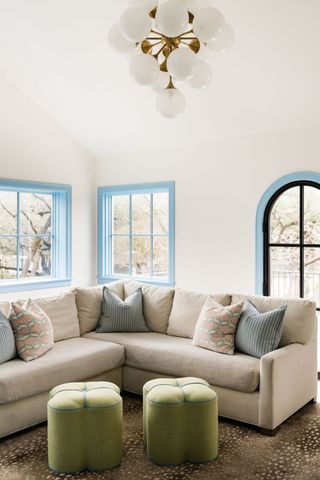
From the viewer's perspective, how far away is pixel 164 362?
383 centimetres

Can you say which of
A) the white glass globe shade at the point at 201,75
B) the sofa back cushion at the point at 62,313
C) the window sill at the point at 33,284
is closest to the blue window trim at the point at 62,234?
the window sill at the point at 33,284

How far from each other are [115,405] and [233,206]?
2643mm

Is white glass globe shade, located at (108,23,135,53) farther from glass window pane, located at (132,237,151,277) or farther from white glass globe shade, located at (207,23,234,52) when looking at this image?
glass window pane, located at (132,237,151,277)

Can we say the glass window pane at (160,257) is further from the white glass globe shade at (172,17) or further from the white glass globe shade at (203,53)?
the white glass globe shade at (172,17)

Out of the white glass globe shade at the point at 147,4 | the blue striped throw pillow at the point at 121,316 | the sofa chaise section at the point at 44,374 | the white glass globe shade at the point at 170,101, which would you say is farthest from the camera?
the blue striped throw pillow at the point at 121,316

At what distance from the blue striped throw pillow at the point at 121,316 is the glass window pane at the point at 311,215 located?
5.43 ft

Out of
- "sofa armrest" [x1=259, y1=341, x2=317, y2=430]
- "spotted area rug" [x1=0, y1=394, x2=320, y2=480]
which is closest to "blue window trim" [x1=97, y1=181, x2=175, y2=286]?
"sofa armrest" [x1=259, y1=341, x2=317, y2=430]

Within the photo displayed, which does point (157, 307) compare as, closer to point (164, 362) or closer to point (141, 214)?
point (164, 362)

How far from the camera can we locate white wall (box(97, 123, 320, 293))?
4703 mm

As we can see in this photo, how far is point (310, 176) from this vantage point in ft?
14.6

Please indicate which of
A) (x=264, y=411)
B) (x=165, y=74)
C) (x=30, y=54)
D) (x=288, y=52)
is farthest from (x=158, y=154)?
(x=264, y=411)

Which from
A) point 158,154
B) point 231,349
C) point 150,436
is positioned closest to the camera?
point 150,436

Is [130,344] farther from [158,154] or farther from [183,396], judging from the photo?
[158,154]

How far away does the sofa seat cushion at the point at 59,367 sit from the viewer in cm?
325
